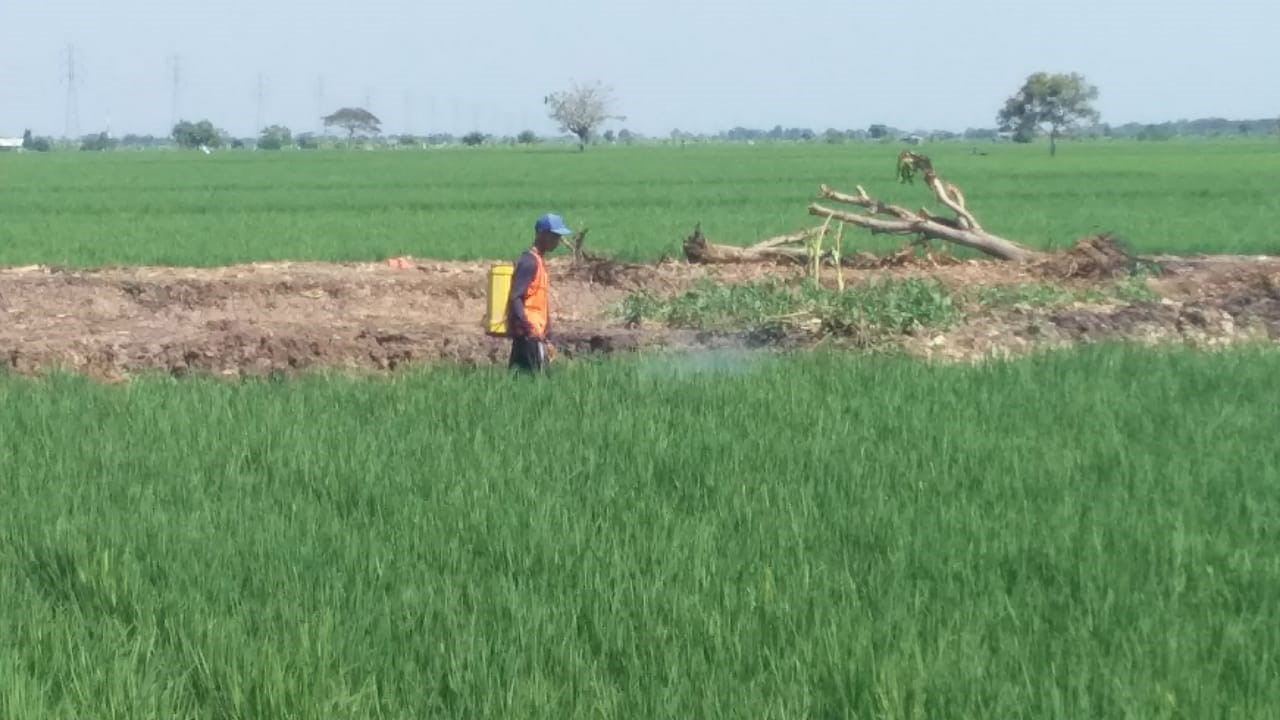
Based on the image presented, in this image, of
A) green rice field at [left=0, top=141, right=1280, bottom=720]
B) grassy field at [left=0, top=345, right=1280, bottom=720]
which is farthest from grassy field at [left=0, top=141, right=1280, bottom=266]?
grassy field at [left=0, top=345, right=1280, bottom=720]

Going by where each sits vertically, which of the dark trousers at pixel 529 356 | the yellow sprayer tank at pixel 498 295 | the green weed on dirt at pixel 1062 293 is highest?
the yellow sprayer tank at pixel 498 295

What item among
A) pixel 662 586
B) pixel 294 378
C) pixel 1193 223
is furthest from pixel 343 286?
pixel 1193 223

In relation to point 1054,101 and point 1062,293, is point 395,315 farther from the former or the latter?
point 1054,101

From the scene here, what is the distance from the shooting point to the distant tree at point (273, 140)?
5069 inches

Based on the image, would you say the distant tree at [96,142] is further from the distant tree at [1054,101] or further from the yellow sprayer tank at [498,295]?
the yellow sprayer tank at [498,295]

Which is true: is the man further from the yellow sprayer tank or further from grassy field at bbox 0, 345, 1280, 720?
grassy field at bbox 0, 345, 1280, 720

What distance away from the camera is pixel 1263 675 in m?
4.29

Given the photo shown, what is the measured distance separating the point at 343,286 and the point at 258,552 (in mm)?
10988

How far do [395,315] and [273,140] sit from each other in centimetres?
11878

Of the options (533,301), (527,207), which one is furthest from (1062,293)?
(527,207)

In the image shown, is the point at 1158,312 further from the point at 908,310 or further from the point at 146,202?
the point at 146,202

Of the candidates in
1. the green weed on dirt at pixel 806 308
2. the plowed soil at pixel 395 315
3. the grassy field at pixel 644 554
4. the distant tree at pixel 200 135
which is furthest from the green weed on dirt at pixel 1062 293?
the distant tree at pixel 200 135

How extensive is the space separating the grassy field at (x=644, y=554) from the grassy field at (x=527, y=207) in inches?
427

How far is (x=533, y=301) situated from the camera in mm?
9852
